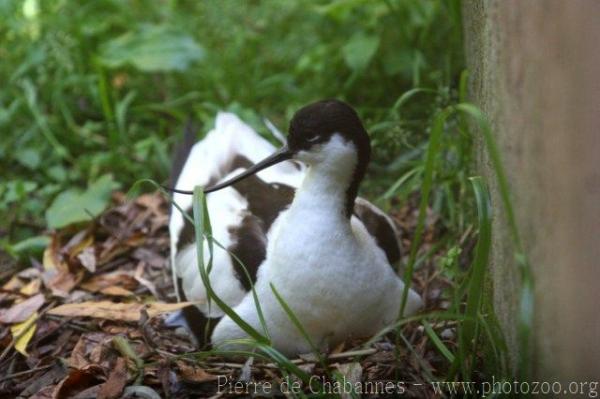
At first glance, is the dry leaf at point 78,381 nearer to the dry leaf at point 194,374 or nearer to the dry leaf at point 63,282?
the dry leaf at point 194,374

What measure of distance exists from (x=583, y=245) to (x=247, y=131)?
5.96 ft

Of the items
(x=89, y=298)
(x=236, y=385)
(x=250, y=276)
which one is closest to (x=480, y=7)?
(x=250, y=276)

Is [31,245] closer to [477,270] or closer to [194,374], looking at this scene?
[194,374]

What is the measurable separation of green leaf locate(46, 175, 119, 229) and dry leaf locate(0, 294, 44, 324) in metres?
0.44

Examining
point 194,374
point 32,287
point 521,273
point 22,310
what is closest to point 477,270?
point 521,273

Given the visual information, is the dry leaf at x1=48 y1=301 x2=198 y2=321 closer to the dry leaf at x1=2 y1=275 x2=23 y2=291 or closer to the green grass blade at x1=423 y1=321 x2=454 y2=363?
the dry leaf at x1=2 y1=275 x2=23 y2=291

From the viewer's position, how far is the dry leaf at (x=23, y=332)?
9.75 feet

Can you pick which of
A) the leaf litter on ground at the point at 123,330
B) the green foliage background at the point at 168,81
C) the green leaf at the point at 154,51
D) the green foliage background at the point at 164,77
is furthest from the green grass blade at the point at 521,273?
the green leaf at the point at 154,51

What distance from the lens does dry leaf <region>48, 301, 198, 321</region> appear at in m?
3.04

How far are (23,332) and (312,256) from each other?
1.10 metres

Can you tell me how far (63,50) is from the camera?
441cm

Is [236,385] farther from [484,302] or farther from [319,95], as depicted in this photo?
[319,95]

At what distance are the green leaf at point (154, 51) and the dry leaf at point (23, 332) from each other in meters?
1.65

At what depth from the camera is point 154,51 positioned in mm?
4496
